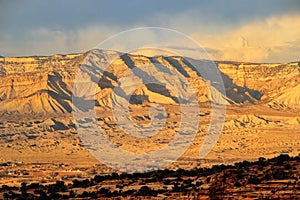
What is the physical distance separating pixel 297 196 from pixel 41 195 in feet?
59.0

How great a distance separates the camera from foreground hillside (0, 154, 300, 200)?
45.3 meters

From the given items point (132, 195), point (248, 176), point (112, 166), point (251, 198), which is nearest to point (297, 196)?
point (251, 198)

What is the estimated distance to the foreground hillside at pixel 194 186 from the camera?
149ft

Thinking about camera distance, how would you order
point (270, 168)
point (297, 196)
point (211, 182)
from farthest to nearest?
point (270, 168) < point (211, 182) < point (297, 196)

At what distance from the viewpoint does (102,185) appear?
5556 cm

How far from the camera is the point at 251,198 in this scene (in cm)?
4338

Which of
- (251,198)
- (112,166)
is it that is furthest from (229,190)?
(112,166)

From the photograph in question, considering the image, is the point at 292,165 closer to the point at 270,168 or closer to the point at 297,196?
the point at 270,168

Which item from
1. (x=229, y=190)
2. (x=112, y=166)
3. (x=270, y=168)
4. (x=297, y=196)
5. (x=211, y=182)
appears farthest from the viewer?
(x=112, y=166)

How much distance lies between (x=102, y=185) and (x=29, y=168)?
130 m

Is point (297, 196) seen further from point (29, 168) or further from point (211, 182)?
point (29, 168)

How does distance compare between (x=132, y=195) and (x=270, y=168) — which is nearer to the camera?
(x=132, y=195)

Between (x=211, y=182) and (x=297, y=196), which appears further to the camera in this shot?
(x=211, y=182)

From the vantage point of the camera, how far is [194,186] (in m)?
49.5
